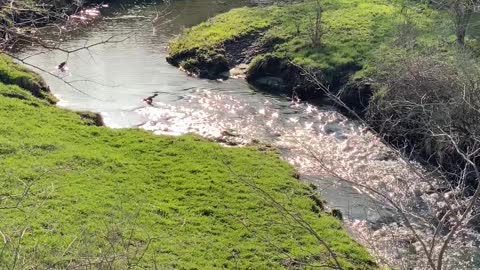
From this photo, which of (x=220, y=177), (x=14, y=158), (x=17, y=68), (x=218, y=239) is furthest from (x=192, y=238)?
(x=17, y=68)

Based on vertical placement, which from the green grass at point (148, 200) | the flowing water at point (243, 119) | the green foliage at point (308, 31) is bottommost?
the flowing water at point (243, 119)

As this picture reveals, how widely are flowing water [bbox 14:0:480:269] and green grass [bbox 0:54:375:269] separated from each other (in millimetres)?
1018

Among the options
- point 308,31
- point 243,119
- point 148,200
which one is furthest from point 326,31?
point 148,200

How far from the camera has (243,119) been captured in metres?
20.1

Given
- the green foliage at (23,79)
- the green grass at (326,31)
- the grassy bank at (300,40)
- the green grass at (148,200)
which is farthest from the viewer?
the green grass at (326,31)

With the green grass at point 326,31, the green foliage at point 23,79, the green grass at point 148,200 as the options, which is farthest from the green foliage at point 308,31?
the green grass at point 148,200

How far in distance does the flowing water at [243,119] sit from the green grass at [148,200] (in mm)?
1018

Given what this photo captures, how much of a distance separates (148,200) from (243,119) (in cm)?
714

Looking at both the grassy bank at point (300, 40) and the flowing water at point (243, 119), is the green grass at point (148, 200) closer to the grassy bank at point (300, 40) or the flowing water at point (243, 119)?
the flowing water at point (243, 119)

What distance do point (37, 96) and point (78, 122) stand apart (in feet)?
10.5

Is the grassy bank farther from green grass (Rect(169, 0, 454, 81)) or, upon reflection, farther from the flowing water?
the flowing water

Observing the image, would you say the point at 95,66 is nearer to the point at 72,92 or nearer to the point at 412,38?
the point at 72,92

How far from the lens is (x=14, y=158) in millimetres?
14383

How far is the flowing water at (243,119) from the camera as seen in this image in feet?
48.6
